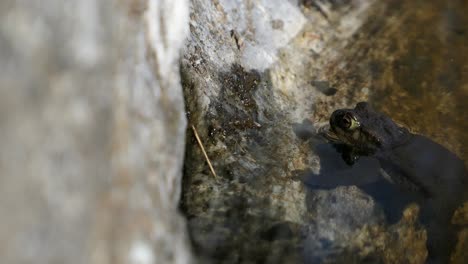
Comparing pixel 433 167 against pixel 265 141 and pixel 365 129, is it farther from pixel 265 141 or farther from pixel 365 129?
pixel 265 141

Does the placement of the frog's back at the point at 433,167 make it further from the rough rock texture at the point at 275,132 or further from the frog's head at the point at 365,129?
the rough rock texture at the point at 275,132

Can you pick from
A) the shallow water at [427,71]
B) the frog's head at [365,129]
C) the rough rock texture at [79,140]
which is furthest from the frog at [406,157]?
the rough rock texture at [79,140]

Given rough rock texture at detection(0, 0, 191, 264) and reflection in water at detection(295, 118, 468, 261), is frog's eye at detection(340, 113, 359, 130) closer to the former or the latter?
reflection in water at detection(295, 118, 468, 261)

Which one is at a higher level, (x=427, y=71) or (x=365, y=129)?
(x=427, y=71)

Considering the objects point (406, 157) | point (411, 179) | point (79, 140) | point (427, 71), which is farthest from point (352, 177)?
point (79, 140)

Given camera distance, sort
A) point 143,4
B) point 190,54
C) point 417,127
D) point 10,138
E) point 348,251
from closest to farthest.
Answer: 1. point 10,138
2. point 143,4
3. point 348,251
4. point 190,54
5. point 417,127

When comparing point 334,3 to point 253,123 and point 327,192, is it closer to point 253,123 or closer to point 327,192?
point 253,123

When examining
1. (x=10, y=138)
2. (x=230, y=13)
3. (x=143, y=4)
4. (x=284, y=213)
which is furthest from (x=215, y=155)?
(x=10, y=138)
